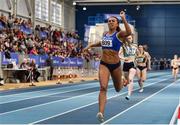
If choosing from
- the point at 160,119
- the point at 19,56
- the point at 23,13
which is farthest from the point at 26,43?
the point at 160,119

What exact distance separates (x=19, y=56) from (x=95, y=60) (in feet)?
47.6

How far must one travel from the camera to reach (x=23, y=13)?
38.8 metres

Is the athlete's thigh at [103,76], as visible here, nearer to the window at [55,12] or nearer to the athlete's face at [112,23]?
the athlete's face at [112,23]

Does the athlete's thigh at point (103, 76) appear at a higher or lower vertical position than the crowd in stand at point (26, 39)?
lower

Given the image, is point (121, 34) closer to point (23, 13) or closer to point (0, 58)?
point (0, 58)

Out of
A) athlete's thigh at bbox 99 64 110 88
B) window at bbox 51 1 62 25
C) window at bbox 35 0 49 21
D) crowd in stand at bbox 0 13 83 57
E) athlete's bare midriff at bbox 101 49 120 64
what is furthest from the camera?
window at bbox 51 1 62 25

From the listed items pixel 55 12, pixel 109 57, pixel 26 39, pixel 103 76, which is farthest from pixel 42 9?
pixel 103 76

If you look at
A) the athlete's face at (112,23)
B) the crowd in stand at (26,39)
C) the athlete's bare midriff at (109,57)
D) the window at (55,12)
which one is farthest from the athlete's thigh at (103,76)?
the window at (55,12)

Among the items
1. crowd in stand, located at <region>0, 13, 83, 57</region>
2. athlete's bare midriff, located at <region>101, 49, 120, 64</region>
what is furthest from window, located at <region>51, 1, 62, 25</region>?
athlete's bare midriff, located at <region>101, 49, 120, 64</region>

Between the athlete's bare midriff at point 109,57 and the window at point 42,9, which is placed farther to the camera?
the window at point 42,9

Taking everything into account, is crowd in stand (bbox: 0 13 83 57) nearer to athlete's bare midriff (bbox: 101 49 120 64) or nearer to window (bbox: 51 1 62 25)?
window (bbox: 51 1 62 25)

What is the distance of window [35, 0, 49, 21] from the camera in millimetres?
41812

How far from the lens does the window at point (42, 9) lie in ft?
137

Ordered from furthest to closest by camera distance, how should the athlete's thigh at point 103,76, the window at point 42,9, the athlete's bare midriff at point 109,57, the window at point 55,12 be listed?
1. the window at point 55,12
2. the window at point 42,9
3. the athlete's bare midriff at point 109,57
4. the athlete's thigh at point 103,76
